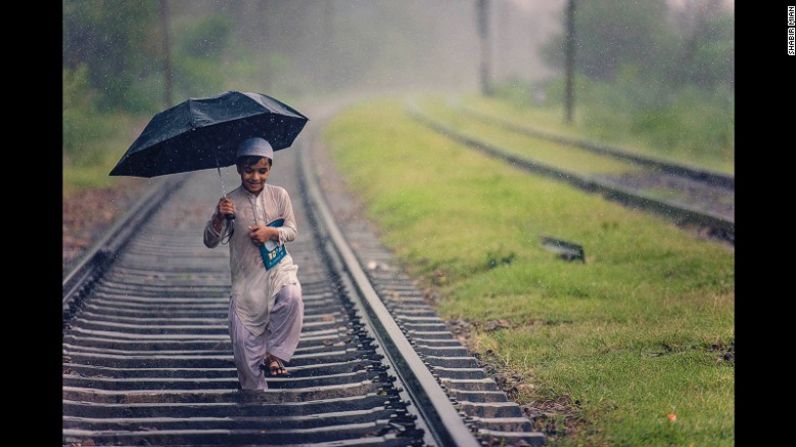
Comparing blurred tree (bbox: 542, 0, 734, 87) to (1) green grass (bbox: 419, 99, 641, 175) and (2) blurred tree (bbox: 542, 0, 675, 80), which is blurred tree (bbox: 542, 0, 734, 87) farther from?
(1) green grass (bbox: 419, 99, 641, 175)

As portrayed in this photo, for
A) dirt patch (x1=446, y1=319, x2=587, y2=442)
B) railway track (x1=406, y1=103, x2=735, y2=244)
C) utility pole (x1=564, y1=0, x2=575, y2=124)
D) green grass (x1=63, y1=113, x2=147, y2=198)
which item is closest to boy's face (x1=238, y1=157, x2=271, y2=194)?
dirt patch (x1=446, y1=319, x2=587, y2=442)

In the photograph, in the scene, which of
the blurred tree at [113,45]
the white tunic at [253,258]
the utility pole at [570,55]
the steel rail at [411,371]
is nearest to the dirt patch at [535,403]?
the steel rail at [411,371]

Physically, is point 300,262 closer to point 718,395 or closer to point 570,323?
point 570,323

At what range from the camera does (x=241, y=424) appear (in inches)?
195

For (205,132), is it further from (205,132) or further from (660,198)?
(660,198)

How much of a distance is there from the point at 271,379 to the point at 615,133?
20.1 metres

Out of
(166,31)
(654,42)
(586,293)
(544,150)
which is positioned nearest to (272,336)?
(586,293)

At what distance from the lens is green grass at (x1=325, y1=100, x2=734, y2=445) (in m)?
5.30

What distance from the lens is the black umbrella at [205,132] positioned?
17.9ft

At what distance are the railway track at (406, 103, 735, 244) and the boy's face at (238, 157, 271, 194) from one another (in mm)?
6642

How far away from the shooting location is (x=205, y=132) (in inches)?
223

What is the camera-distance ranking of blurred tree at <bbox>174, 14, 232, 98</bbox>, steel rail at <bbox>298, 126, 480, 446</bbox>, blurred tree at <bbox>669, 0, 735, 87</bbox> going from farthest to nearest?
blurred tree at <bbox>174, 14, 232, 98</bbox>, blurred tree at <bbox>669, 0, 735, 87</bbox>, steel rail at <bbox>298, 126, 480, 446</bbox>

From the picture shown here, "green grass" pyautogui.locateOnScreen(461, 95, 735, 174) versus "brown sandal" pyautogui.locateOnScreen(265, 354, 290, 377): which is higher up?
"brown sandal" pyautogui.locateOnScreen(265, 354, 290, 377)
